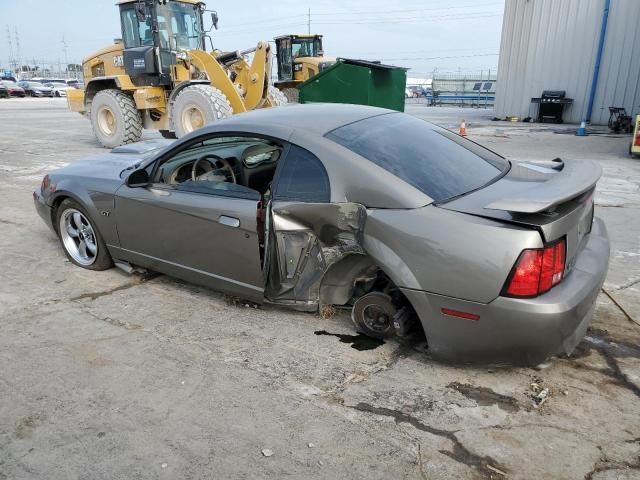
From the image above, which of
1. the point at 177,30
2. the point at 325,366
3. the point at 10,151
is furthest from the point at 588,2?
the point at 325,366

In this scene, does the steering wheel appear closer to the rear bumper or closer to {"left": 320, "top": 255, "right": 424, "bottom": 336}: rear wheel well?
{"left": 320, "top": 255, "right": 424, "bottom": 336}: rear wheel well

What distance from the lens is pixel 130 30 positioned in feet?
36.5

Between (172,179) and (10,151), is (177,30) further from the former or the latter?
(172,179)

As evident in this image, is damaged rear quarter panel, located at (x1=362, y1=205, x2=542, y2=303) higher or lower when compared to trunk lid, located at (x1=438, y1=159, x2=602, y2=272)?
lower

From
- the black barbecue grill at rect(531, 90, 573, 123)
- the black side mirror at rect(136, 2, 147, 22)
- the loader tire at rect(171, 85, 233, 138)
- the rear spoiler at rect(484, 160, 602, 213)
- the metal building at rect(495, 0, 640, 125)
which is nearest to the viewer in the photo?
the rear spoiler at rect(484, 160, 602, 213)

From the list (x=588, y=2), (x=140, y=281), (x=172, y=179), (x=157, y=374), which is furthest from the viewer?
(x=588, y=2)

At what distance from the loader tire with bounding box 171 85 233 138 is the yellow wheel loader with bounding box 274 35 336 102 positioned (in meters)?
7.05

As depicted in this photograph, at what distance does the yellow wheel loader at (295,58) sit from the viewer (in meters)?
17.0

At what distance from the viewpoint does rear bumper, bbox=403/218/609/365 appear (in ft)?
7.97

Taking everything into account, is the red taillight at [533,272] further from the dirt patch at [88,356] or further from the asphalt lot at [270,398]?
the dirt patch at [88,356]

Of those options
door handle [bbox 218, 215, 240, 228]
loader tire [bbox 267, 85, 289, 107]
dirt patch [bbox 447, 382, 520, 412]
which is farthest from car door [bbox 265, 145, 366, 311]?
loader tire [bbox 267, 85, 289, 107]

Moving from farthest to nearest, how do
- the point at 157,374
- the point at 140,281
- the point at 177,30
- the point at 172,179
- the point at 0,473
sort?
the point at 177,30 → the point at 140,281 → the point at 172,179 → the point at 157,374 → the point at 0,473

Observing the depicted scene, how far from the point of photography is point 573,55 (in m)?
20.3

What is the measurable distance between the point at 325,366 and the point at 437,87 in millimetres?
41617
